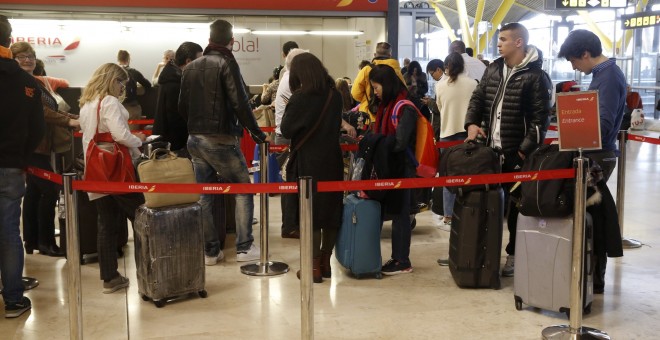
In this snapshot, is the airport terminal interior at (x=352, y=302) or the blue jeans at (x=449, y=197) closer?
the airport terminal interior at (x=352, y=302)

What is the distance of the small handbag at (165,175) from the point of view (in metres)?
4.36

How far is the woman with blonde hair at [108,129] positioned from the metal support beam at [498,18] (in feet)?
80.1

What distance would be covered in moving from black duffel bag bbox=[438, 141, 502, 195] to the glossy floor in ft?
2.34

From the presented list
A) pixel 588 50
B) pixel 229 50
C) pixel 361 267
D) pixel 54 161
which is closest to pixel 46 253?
pixel 54 161

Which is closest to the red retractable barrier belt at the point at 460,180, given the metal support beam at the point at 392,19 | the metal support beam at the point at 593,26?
the metal support beam at the point at 392,19

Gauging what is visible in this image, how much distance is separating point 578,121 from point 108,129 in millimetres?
2914

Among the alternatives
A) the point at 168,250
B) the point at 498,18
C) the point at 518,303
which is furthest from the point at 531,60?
the point at 498,18

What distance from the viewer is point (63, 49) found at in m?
11.5

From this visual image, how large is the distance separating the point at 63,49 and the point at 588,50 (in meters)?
9.22

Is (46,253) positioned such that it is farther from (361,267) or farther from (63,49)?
(63,49)

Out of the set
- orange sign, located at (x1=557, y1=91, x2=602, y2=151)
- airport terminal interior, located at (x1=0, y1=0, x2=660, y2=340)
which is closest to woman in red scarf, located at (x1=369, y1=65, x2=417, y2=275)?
airport terminal interior, located at (x1=0, y1=0, x2=660, y2=340)

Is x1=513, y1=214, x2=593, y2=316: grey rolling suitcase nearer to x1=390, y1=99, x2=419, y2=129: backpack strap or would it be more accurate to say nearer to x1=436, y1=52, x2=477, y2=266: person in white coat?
x1=390, y1=99, x2=419, y2=129: backpack strap

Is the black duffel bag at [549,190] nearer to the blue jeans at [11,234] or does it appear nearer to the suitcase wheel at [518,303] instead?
the suitcase wheel at [518,303]

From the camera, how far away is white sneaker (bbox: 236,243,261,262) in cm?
550
